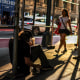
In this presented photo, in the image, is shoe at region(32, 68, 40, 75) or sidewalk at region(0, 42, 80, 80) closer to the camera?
sidewalk at region(0, 42, 80, 80)

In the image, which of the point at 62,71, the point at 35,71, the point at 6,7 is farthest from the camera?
the point at 6,7

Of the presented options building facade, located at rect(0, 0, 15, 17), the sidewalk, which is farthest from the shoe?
building facade, located at rect(0, 0, 15, 17)

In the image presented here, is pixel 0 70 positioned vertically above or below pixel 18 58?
below

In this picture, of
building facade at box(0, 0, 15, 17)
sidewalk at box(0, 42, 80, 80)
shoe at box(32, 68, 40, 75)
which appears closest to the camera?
sidewalk at box(0, 42, 80, 80)

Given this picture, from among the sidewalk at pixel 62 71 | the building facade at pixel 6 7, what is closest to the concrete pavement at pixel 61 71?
the sidewalk at pixel 62 71

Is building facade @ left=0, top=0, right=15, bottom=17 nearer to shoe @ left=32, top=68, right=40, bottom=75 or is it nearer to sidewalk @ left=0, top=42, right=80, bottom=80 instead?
sidewalk @ left=0, top=42, right=80, bottom=80

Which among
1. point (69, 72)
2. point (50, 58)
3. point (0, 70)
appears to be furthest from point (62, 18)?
point (0, 70)

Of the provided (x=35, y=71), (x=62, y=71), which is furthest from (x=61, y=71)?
(x=35, y=71)

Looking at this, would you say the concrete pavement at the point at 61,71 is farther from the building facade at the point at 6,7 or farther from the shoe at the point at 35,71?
the building facade at the point at 6,7

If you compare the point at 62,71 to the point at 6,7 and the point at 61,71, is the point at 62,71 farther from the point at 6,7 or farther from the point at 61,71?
the point at 6,7

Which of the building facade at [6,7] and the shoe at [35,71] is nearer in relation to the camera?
the shoe at [35,71]

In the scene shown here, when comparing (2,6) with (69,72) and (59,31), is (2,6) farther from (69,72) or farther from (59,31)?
(69,72)

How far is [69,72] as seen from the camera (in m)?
4.36

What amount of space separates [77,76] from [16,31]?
1.59 meters
